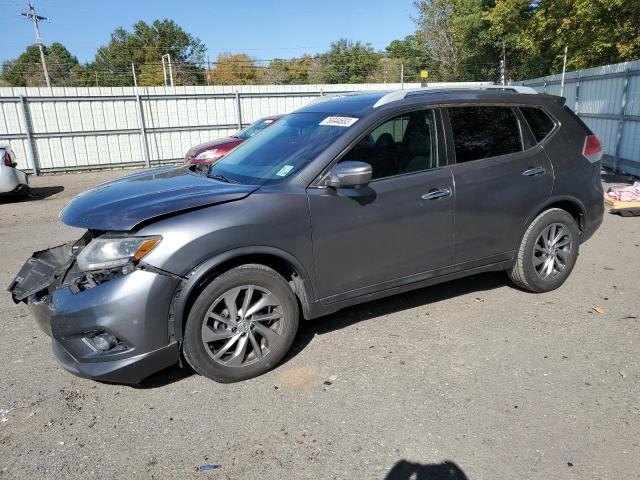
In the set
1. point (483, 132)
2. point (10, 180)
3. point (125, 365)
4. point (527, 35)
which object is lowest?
point (125, 365)

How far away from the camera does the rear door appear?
13.1 ft

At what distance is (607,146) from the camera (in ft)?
40.1

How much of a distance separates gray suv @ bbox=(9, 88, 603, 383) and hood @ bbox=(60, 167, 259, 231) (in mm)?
15

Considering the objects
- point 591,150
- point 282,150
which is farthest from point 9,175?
point 591,150

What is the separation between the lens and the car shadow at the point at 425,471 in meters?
2.45

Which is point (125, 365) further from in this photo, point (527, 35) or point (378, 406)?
point (527, 35)

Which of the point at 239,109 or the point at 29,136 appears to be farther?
the point at 239,109

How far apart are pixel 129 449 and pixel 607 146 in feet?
42.3

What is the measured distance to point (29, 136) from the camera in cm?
1455

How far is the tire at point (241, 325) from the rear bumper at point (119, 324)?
181 millimetres

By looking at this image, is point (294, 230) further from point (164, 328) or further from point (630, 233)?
point (630, 233)

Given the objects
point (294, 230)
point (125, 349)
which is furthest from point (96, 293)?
point (294, 230)

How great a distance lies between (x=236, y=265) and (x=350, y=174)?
94cm

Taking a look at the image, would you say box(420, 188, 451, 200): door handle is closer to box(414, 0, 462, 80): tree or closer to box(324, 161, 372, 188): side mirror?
box(324, 161, 372, 188): side mirror
